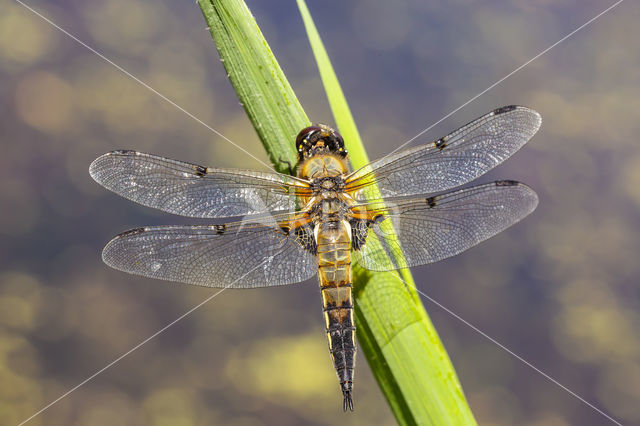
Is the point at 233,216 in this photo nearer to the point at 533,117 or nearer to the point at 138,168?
the point at 138,168

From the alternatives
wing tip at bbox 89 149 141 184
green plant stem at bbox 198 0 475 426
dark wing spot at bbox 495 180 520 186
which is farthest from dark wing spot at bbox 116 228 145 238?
dark wing spot at bbox 495 180 520 186

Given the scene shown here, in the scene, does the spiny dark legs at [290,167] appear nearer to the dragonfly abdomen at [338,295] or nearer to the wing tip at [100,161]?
the dragonfly abdomen at [338,295]

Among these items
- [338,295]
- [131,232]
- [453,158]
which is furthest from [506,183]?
[131,232]

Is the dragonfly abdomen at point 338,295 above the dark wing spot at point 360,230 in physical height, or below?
below

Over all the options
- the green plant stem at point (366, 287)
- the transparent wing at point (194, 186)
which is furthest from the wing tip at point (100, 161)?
the green plant stem at point (366, 287)

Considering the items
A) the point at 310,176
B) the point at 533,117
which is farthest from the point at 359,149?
the point at 533,117
